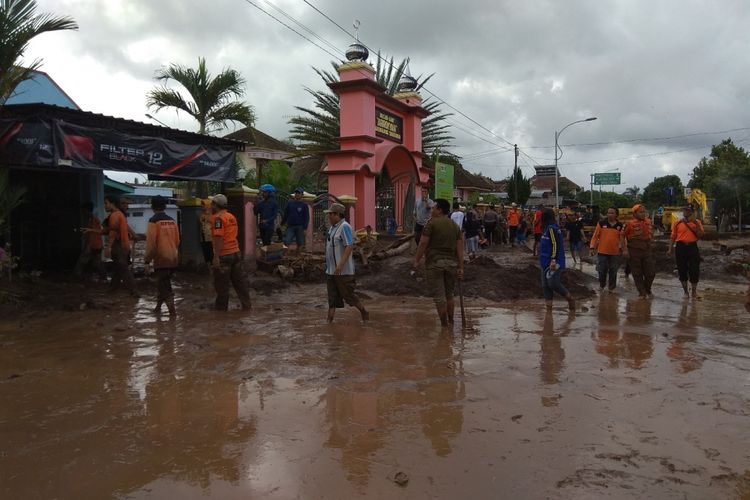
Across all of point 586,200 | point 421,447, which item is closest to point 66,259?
point 421,447

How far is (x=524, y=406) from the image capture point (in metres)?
4.18

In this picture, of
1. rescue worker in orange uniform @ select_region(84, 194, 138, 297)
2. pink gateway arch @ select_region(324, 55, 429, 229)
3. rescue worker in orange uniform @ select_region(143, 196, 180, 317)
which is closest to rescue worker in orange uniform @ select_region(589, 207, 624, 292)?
rescue worker in orange uniform @ select_region(143, 196, 180, 317)

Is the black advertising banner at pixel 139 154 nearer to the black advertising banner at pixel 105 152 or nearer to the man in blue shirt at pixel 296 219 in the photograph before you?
the black advertising banner at pixel 105 152

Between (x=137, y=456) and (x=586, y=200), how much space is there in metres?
73.7

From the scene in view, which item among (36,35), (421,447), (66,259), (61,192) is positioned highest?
(36,35)

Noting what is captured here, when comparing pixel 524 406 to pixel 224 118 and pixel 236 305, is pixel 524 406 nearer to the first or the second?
pixel 236 305

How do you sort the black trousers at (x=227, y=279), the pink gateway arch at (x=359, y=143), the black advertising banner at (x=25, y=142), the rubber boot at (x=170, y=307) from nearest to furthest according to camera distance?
the rubber boot at (x=170, y=307) < the black trousers at (x=227, y=279) < the black advertising banner at (x=25, y=142) < the pink gateway arch at (x=359, y=143)

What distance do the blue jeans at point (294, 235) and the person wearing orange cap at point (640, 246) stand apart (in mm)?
6804

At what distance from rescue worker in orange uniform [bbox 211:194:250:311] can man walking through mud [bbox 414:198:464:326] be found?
264 centimetres

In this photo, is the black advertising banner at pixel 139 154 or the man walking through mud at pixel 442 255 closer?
the man walking through mud at pixel 442 255

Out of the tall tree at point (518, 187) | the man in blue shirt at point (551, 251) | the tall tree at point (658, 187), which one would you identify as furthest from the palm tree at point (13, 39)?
the tall tree at point (658, 187)

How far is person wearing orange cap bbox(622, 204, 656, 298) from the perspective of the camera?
9789 millimetres

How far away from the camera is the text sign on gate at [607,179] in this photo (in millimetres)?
62438

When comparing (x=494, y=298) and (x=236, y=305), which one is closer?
(x=236, y=305)
